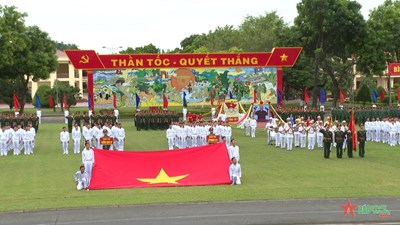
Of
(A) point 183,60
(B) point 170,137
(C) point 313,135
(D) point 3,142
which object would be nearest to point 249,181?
(B) point 170,137

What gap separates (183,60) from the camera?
152ft

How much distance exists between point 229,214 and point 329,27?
42810mm

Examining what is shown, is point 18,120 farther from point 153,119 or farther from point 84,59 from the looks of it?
point 153,119

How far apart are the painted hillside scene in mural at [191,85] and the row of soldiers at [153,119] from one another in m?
6.56

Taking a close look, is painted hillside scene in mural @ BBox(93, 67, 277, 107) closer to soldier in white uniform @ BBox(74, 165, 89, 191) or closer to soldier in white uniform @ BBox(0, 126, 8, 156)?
soldier in white uniform @ BBox(0, 126, 8, 156)

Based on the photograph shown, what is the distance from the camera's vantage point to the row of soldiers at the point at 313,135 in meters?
25.9

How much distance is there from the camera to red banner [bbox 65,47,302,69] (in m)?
44.8

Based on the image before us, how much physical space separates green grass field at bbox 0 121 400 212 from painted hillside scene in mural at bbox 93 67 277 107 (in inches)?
712

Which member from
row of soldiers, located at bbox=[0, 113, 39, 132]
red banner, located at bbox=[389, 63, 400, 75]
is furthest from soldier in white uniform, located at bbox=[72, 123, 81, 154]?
red banner, located at bbox=[389, 63, 400, 75]

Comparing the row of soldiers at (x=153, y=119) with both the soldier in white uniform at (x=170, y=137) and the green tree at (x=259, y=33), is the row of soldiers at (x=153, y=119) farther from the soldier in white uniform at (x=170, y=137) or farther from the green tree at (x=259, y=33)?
the green tree at (x=259, y=33)

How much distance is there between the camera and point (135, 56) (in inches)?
1783

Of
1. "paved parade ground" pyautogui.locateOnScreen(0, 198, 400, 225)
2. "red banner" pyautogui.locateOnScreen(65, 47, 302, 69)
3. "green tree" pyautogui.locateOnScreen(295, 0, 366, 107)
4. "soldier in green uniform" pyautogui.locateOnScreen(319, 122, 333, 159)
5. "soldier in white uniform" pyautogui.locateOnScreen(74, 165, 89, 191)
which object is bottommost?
"paved parade ground" pyautogui.locateOnScreen(0, 198, 400, 225)

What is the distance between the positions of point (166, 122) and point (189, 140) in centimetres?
1057

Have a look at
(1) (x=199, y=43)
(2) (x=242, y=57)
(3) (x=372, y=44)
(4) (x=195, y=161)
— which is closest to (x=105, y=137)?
(4) (x=195, y=161)
